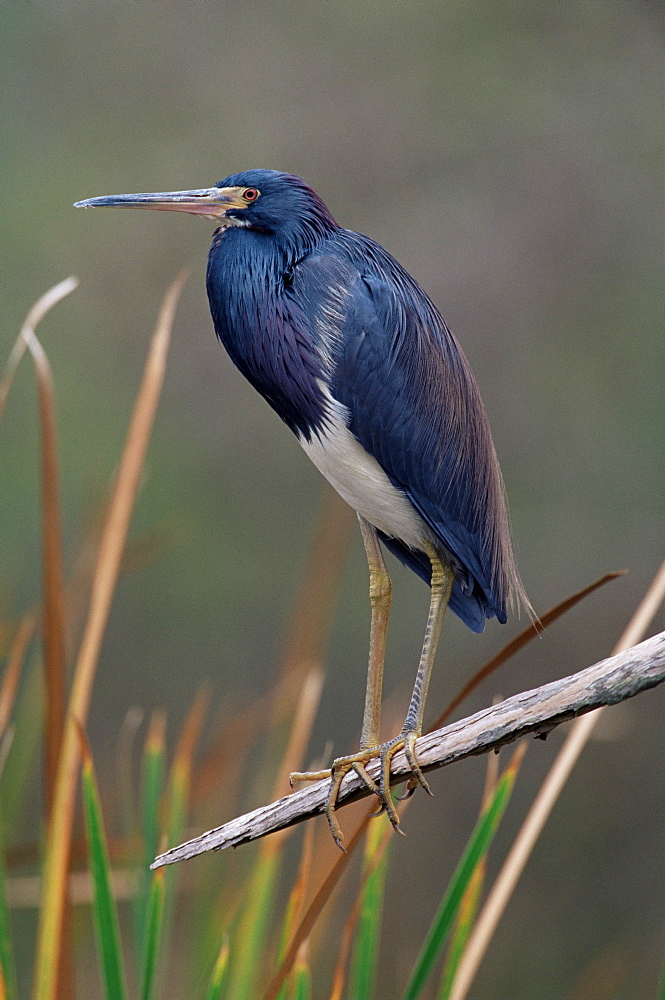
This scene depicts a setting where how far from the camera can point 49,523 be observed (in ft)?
2.17

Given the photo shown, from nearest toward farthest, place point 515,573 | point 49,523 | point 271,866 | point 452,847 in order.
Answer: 1. point 49,523
2. point 515,573
3. point 271,866
4. point 452,847

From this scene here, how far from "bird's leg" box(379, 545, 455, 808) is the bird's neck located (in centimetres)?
14

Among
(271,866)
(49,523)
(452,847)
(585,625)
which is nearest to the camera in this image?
(49,523)

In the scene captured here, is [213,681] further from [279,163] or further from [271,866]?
[271,866]

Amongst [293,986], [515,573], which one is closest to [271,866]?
[293,986]

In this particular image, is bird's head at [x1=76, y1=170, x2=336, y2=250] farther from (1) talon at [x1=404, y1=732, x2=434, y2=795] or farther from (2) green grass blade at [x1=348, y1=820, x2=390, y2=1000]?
(2) green grass blade at [x1=348, y1=820, x2=390, y2=1000]

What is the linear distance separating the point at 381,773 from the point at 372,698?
7cm

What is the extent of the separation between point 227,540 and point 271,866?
4.76 feet

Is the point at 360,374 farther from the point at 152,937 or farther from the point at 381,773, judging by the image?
the point at 152,937

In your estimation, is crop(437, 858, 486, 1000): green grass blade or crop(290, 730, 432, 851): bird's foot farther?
crop(437, 858, 486, 1000): green grass blade

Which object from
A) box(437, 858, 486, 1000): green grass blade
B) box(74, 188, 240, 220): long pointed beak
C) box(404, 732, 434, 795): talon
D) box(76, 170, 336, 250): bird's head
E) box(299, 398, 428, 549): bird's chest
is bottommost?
box(437, 858, 486, 1000): green grass blade

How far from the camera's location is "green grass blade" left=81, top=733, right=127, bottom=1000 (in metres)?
0.68

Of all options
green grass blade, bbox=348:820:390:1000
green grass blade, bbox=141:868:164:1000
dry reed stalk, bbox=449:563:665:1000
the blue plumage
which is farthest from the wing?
green grass blade, bbox=141:868:164:1000

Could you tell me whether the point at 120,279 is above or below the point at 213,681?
above
